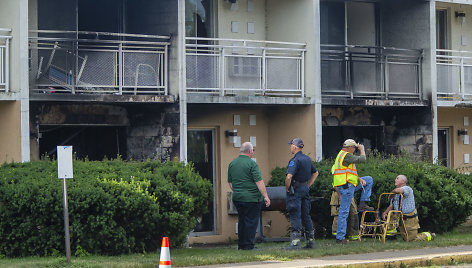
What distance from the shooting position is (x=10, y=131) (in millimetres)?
16688

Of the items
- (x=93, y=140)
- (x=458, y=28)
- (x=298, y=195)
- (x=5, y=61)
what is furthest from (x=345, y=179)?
(x=458, y=28)

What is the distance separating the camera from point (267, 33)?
69.8ft

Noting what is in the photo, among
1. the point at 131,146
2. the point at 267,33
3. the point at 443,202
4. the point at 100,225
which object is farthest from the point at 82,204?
the point at 267,33

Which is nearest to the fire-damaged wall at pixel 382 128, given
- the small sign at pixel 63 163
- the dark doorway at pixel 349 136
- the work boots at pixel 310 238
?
Answer: the dark doorway at pixel 349 136

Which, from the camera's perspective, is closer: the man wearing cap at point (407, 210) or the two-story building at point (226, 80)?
the man wearing cap at point (407, 210)

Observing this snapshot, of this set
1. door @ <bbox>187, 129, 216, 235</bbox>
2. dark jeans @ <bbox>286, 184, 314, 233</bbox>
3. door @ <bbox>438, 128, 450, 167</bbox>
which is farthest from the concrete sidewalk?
door @ <bbox>438, 128, 450, 167</bbox>

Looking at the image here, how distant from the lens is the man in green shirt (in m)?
14.4

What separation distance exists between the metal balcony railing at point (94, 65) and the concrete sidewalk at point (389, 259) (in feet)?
20.3

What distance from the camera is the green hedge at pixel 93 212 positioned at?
43.8ft

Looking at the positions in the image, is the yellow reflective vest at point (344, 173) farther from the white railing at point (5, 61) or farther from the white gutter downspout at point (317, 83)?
the white railing at point (5, 61)

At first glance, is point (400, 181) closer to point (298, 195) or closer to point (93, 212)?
point (298, 195)

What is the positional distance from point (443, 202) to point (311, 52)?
4790 millimetres

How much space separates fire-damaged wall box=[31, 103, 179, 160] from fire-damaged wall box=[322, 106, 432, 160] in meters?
4.80

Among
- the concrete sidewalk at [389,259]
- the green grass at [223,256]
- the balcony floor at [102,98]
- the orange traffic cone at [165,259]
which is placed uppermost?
the balcony floor at [102,98]
